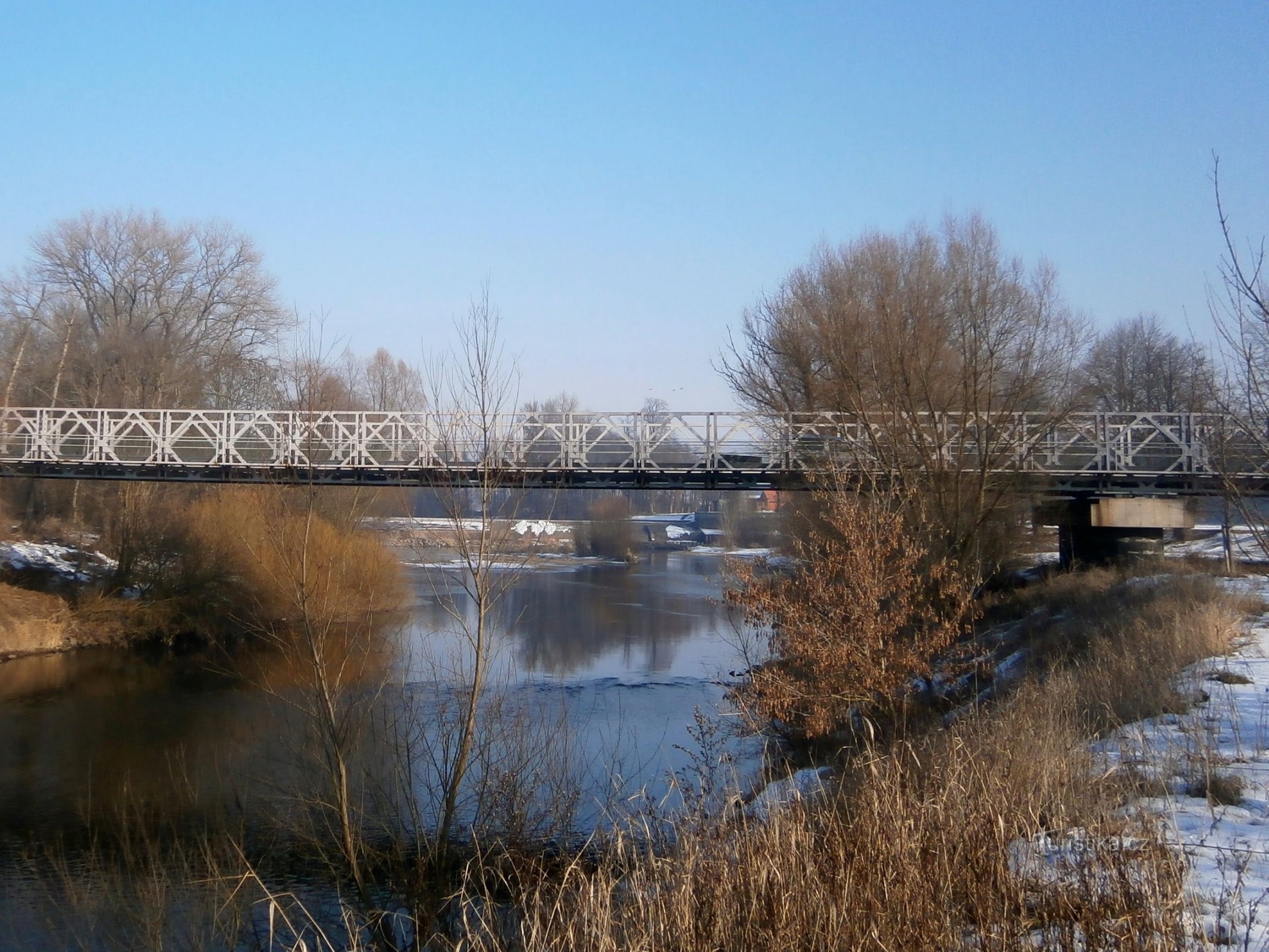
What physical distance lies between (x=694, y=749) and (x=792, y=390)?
12.5 metres

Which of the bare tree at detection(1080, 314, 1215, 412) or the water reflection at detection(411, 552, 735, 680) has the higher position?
the bare tree at detection(1080, 314, 1215, 412)

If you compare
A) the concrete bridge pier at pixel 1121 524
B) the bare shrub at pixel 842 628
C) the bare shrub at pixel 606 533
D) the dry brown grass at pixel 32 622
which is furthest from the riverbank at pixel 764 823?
the bare shrub at pixel 606 533

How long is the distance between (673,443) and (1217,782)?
16.8 meters

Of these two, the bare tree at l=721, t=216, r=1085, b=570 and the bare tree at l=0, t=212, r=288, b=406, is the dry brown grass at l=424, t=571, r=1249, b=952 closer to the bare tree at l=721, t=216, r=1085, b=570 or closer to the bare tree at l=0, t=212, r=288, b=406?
the bare tree at l=721, t=216, r=1085, b=570

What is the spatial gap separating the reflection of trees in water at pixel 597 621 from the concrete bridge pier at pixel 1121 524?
9.38 m

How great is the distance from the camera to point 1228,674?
1021 centimetres

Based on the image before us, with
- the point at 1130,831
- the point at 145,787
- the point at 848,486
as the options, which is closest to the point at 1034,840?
the point at 1130,831

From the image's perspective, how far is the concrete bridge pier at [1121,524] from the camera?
21.9 metres

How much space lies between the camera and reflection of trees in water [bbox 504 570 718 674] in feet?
69.7

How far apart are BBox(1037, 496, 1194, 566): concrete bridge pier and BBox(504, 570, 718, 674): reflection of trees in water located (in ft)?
30.8

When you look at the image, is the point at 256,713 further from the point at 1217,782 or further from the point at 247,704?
the point at 1217,782

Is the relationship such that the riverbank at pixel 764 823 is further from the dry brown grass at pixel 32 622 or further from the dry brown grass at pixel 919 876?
the dry brown grass at pixel 32 622

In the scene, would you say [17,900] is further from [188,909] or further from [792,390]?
[792,390]

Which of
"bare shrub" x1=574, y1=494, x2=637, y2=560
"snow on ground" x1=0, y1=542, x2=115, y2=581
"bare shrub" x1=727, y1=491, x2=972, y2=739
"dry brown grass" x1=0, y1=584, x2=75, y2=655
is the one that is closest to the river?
"dry brown grass" x1=0, y1=584, x2=75, y2=655
